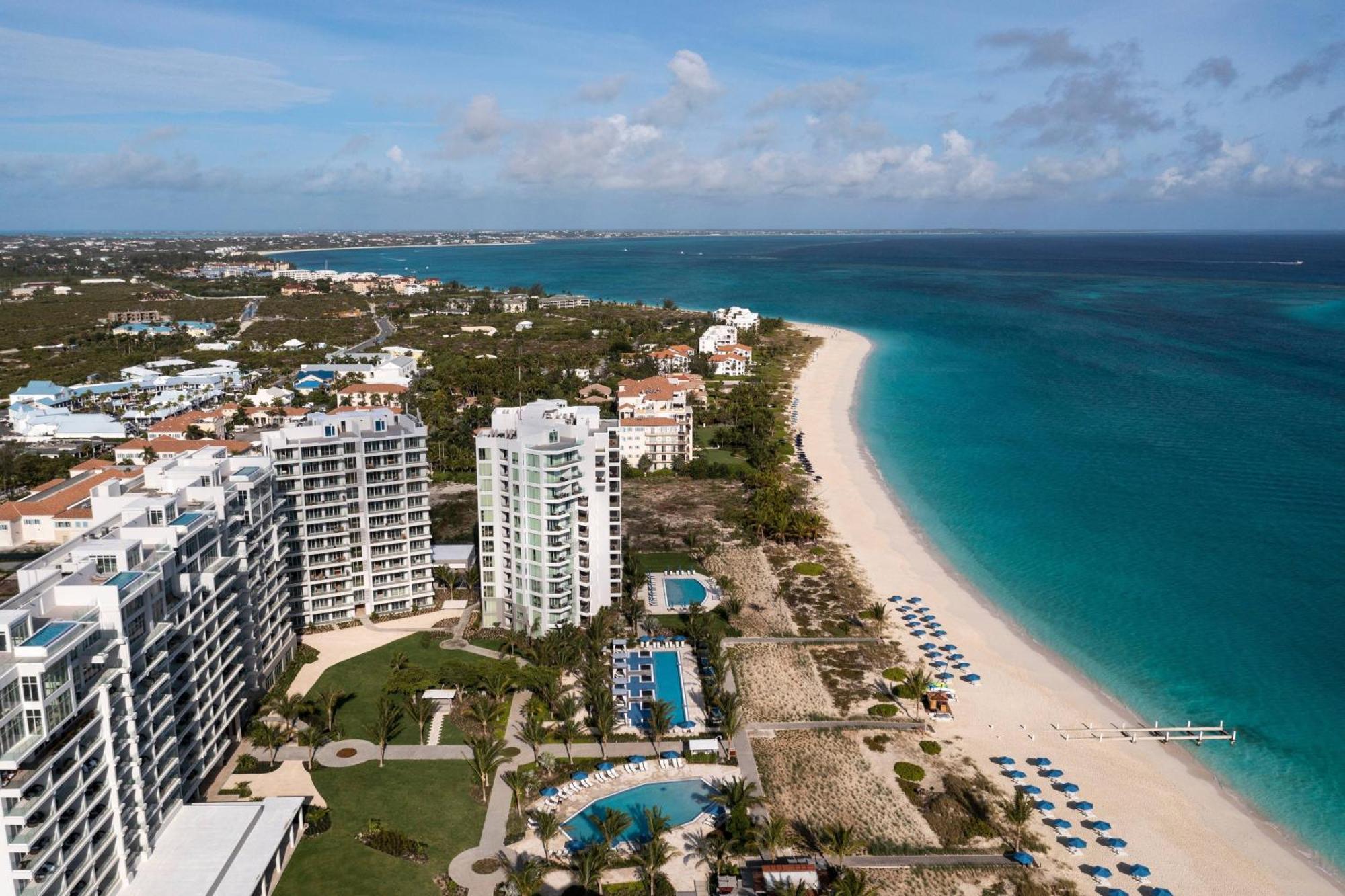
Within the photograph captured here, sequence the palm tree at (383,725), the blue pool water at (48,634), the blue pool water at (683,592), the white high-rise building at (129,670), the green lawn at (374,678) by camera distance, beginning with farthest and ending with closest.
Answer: the blue pool water at (683,592) → the green lawn at (374,678) → the palm tree at (383,725) → the blue pool water at (48,634) → the white high-rise building at (129,670)

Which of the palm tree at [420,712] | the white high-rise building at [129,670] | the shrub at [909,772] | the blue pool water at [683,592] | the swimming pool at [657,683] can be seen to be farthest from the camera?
the blue pool water at [683,592]

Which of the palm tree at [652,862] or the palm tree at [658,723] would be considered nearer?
the palm tree at [652,862]

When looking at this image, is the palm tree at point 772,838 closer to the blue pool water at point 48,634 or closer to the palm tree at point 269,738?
the palm tree at point 269,738

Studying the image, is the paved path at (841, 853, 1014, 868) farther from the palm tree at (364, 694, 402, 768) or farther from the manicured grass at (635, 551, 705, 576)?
the manicured grass at (635, 551, 705, 576)

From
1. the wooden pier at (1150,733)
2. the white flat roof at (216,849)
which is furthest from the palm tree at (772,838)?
the white flat roof at (216,849)

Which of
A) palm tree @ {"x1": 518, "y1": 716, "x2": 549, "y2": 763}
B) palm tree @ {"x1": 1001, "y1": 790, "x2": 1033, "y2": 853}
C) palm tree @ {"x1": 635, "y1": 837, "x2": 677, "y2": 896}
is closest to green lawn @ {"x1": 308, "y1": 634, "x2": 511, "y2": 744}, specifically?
palm tree @ {"x1": 518, "y1": 716, "x2": 549, "y2": 763}

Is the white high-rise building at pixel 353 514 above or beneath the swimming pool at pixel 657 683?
above
